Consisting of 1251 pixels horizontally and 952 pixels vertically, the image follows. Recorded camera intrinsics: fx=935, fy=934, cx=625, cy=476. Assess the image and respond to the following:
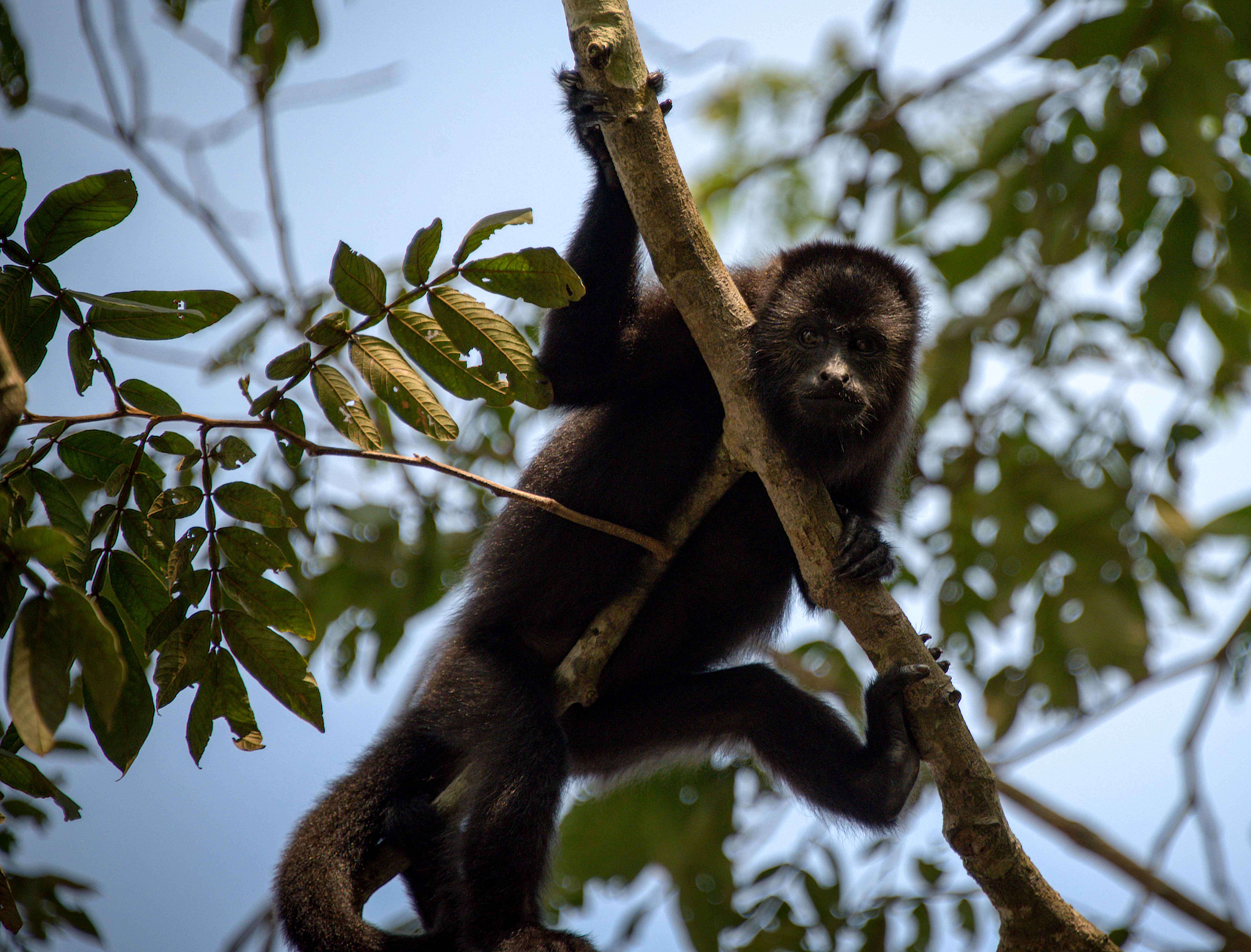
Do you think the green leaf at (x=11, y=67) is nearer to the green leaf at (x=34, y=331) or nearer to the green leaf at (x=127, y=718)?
the green leaf at (x=34, y=331)

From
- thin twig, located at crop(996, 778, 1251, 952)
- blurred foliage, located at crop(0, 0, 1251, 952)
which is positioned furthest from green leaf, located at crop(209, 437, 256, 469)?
thin twig, located at crop(996, 778, 1251, 952)

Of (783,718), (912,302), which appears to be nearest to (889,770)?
(783,718)

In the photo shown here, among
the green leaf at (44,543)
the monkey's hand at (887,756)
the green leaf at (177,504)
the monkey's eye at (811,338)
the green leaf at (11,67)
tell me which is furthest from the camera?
the monkey's eye at (811,338)

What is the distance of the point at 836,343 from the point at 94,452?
2.65 meters

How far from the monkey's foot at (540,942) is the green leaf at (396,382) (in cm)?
178

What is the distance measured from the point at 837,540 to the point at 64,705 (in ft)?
6.87

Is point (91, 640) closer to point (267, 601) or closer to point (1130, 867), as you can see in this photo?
point (267, 601)

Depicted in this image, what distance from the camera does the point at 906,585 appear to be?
6082 mm

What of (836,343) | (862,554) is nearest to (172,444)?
(862,554)

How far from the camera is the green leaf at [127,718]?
2045 millimetres

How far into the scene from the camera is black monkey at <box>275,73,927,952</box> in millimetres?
3268

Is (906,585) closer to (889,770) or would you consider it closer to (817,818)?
(817,818)

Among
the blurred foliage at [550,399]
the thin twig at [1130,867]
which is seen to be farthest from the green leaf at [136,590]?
the thin twig at [1130,867]

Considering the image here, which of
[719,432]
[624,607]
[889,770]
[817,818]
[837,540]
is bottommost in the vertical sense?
[817,818]
